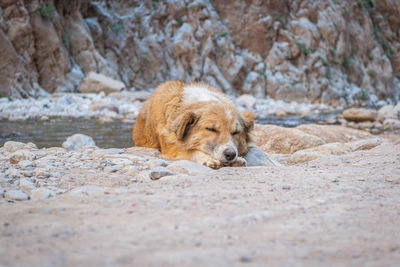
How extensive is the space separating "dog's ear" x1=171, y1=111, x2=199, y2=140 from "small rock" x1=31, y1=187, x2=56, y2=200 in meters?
2.02

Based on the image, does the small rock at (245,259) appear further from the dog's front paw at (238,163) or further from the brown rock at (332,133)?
the brown rock at (332,133)

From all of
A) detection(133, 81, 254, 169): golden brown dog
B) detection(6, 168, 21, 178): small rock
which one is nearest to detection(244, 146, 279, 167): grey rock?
detection(133, 81, 254, 169): golden brown dog

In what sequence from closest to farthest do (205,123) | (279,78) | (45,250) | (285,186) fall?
(45,250) < (285,186) < (205,123) < (279,78)

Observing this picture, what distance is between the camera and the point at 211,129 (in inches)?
178

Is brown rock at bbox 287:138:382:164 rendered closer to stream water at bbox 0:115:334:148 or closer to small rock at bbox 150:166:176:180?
small rock at bbox 150:166:176:180

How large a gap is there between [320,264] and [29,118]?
37.3ft

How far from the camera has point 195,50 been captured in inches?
1108

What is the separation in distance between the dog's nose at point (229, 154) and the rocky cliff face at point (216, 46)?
15.7m

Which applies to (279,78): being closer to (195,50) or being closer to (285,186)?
(195,50)

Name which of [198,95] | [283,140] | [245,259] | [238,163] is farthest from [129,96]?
[245,259]

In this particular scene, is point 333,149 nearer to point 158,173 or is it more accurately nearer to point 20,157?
point 158,173

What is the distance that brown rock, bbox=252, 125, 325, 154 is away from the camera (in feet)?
23.8

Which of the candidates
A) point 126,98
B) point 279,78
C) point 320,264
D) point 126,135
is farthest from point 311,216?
point 279,78

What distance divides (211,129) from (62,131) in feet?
19.1
